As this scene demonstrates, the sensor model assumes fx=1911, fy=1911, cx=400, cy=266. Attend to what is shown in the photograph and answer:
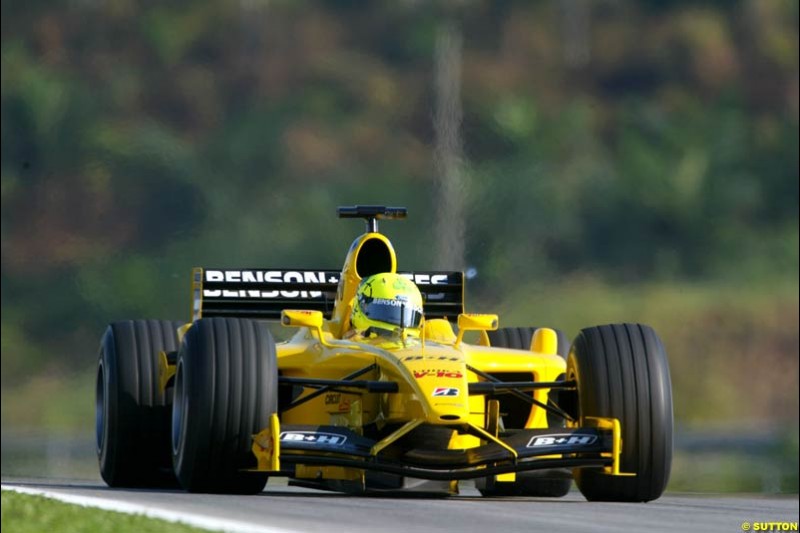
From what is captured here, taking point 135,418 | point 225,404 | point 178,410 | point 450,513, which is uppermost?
point 225,404

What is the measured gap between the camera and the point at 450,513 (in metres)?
11.6

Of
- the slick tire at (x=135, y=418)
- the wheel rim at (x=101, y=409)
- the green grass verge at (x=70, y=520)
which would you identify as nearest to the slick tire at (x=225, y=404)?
the green grass verge at (x=70, y=520)

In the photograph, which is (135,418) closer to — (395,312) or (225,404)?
(395,312)

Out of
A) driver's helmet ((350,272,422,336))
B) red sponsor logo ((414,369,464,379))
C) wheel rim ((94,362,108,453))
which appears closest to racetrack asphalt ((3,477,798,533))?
red sponsor logo ((414,369,464,379))

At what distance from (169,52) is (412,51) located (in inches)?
171

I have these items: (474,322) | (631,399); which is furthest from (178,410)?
(631,399)

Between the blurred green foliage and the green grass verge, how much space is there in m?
15.3

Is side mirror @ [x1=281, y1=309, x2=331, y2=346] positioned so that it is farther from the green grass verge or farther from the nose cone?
the green grass verge

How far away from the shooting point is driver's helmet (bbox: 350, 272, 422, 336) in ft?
48.3

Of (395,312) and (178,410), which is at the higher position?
(395,312)

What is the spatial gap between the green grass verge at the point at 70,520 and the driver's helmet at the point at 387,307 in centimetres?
415

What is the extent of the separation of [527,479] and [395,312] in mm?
1975

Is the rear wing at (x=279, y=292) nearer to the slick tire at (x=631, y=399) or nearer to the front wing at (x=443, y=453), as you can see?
the slick tire at (x=631, y=399)

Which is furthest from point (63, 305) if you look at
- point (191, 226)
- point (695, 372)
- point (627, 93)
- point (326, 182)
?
point (627, 93)
